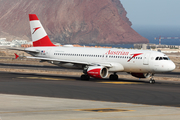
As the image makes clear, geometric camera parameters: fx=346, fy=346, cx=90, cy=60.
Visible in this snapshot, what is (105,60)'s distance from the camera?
1823 inches

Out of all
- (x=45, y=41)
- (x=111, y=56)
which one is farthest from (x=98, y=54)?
(x=45, y=41)

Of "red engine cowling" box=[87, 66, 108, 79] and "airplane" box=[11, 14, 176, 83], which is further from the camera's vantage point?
"red engine cowling" box=[87, 66, 108, 79]

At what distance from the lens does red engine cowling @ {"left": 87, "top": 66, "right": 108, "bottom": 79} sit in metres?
43.5

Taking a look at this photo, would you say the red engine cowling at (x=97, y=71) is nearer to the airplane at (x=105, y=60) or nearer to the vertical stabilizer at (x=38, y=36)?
the airplane at (x=105, y=60)

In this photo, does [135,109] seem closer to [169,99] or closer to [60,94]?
[169,99]

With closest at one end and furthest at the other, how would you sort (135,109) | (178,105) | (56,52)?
1. (135,109)
2. (178,105)
3. (56,52)

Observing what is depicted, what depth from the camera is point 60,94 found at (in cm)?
3047

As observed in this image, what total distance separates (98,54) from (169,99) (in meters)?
19.8

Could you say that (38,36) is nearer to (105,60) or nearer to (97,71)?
(105,60)

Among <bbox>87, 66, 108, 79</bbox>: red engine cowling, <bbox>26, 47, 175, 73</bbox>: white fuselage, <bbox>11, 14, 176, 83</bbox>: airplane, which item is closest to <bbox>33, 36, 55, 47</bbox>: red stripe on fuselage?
<bbox>11, 14, 176, 83</bbox>: airplane

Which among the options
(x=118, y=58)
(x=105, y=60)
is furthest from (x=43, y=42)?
(x=118, y=58)

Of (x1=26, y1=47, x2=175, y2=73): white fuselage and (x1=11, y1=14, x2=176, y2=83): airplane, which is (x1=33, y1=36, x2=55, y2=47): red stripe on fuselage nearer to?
(x1=11, y1=14, x2=176, y2=83): airplane

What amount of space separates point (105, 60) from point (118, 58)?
1.94 meters

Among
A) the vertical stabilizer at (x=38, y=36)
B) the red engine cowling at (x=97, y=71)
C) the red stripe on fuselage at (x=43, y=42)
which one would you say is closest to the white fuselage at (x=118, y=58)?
the red engine cowling at (x=97, y=71)
